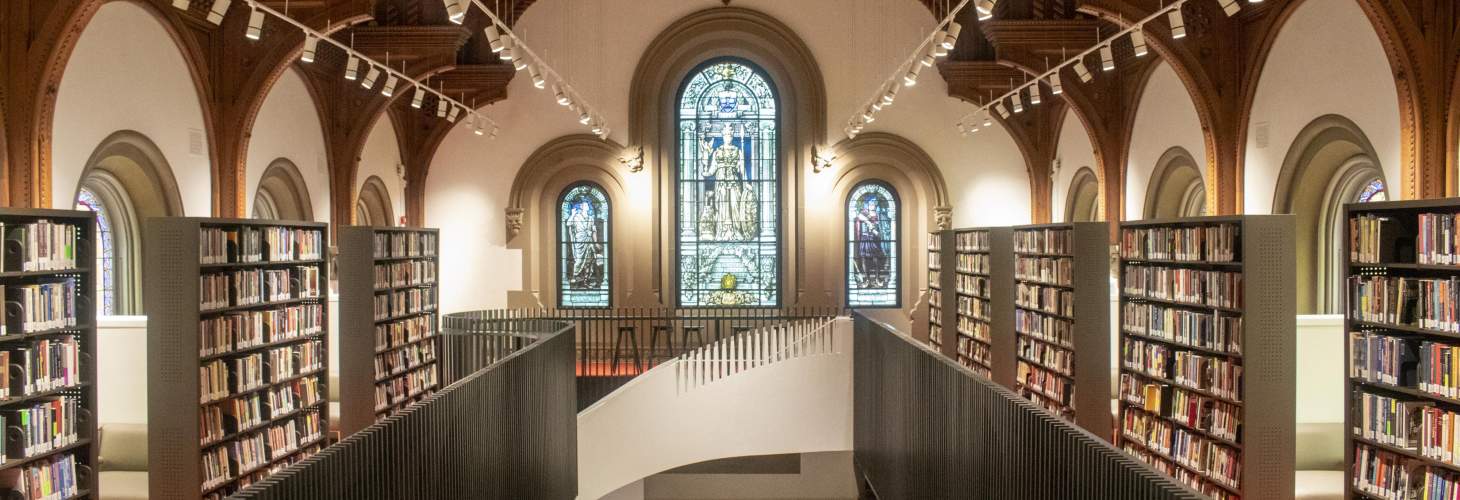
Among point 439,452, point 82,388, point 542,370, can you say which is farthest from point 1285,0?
point 82,388

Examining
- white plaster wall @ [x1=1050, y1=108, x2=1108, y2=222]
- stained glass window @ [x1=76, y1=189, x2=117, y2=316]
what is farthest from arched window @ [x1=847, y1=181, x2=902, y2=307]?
stained glass window @ [x1=76, y1=189, x2=117, y2=316]

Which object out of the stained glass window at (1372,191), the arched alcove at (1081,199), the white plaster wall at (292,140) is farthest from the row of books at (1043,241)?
the white plaster wall at (292,140)

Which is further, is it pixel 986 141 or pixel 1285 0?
pixel 986 141

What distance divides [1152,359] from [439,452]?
5.29 metres

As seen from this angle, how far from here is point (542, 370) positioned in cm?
729

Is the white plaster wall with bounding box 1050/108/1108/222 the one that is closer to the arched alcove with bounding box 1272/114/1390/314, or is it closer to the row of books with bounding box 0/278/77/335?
the arched alcove with bounding box 1272/114/1390/314

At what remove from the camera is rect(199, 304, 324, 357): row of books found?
6.96 meters

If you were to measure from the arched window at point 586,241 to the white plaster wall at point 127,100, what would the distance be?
6.82m

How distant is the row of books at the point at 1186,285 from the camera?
22.1 ft

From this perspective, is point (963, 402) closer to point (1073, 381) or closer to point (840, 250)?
point (1073, 381)

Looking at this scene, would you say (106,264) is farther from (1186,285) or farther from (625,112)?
(1186,285)

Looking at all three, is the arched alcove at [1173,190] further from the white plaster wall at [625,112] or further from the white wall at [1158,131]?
the white plaster wall at [625,112]

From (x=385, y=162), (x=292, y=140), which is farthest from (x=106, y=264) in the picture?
(x=385, y=162)

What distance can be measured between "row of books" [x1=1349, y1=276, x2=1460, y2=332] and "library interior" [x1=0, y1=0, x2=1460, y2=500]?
0.8 inches
